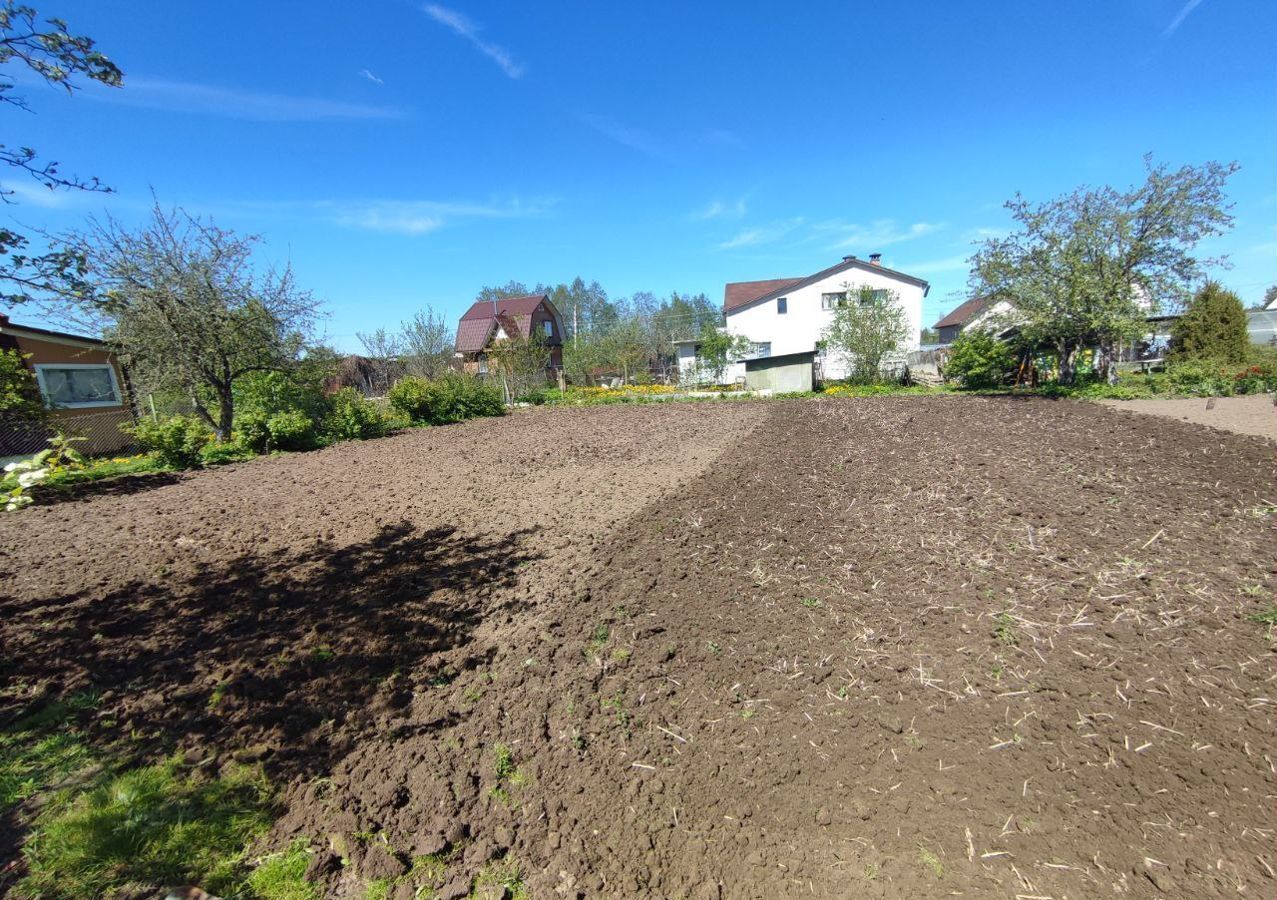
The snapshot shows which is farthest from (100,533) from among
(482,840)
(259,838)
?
(482,840)

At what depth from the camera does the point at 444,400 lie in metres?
16.5

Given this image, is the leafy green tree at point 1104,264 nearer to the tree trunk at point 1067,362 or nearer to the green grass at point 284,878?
the tree trunk at point 1067,362

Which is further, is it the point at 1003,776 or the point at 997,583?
the point at 997,583

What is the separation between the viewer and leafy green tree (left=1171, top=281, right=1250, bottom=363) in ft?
55.4

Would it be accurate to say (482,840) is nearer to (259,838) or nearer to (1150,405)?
(259,838)

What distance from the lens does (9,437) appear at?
11.0 metres

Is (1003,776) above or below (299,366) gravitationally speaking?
below

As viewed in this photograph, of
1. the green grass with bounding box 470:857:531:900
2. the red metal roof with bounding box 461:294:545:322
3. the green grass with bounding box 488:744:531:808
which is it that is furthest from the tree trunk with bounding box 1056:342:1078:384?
the red metal roof with bounding box 461:294:545:322

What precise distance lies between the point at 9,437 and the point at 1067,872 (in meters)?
17.9

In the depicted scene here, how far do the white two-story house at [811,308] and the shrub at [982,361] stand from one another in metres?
5.68

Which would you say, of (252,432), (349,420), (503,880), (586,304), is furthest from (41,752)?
(586,304)

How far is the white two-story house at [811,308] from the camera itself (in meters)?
27.5

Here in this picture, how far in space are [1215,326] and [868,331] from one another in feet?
35.5

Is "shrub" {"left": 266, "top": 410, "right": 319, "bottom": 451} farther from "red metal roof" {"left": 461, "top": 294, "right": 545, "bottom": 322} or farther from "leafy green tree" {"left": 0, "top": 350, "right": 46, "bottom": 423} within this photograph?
"red metal roof" {"left": 461, "top": 294, "right": 545, "bottom": 322}
